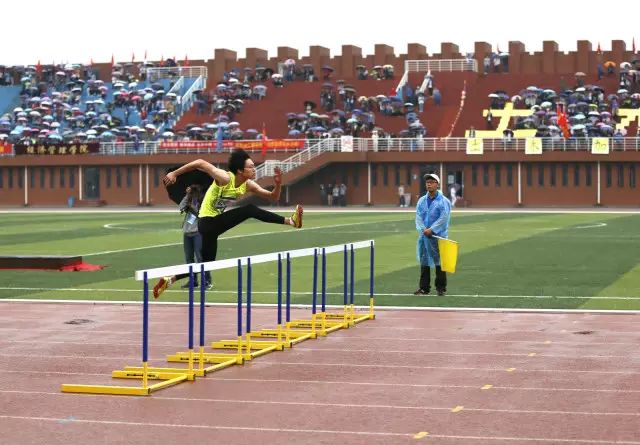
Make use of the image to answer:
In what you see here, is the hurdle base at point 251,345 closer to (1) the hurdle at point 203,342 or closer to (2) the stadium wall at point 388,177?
(1) the hurdle at point 203,342

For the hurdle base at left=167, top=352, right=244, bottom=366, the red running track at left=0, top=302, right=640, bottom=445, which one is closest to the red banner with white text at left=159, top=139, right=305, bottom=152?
the red running track at left=0, top=302, right=640, bottom=445

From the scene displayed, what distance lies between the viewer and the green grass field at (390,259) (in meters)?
21.4

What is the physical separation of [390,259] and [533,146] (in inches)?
1994

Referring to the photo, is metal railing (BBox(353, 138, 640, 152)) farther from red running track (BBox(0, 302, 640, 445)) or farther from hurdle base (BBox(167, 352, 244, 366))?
hurdle base (BBox(167, 352, 244, 366))

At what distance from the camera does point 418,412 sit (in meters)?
10.7

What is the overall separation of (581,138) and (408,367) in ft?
222

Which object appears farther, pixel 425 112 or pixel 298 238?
pixel 425 112

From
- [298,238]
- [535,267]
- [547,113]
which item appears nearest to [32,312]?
[535,267]

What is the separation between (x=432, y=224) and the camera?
2086 centimetres

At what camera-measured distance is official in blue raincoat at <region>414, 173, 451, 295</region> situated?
20766 mm

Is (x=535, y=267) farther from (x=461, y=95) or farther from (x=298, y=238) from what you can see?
(x=461, y=95)

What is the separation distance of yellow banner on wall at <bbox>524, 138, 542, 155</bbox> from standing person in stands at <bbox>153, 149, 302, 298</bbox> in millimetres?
65968

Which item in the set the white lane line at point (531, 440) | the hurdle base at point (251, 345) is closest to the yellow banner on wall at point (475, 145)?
the hurdle base at point (251, 345)

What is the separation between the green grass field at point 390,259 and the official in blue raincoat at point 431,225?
0.54m
